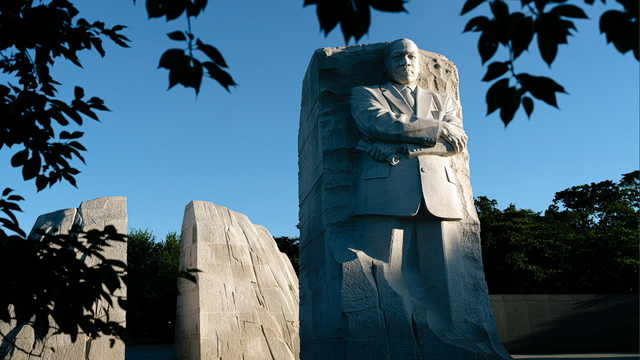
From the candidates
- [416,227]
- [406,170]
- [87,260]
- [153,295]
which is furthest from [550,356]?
[153,295]

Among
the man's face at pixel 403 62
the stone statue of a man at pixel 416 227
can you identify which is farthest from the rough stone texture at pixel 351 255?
the man's face at pixel 403 62

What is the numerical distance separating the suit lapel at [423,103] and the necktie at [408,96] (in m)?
0.05

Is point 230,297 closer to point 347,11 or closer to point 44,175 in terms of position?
point 44,175

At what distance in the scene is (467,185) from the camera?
505 centimetres

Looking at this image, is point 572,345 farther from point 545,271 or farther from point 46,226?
point 46,226

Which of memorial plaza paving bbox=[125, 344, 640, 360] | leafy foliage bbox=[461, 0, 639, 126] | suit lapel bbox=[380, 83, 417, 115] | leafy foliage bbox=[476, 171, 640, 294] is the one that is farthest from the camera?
leafy foliage bbox=[476, 171, 640, 294]

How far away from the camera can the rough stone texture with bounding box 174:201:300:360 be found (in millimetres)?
8781

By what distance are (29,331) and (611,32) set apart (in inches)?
341

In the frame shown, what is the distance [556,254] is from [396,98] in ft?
51.0

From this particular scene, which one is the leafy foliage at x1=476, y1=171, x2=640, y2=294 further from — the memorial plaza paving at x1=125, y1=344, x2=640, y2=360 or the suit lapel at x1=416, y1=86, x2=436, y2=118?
the suit lapel at x1=416, y1=86, x2=436, y2=118

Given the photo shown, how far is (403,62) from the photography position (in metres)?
4.83

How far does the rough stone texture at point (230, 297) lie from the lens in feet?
28.8

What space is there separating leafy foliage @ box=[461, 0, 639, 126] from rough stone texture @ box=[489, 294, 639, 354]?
10335 mm

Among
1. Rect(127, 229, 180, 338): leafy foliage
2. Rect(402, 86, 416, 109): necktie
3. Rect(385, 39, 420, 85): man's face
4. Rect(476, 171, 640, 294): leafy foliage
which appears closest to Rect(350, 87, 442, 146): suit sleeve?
Rect(402, 86, 416, 109): necktie
